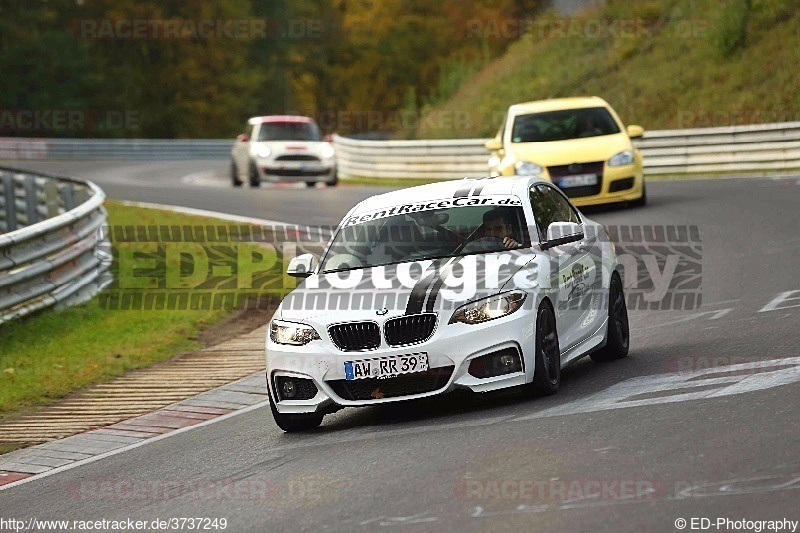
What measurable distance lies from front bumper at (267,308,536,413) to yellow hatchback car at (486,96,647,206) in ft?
39.8

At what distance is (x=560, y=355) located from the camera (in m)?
9.93

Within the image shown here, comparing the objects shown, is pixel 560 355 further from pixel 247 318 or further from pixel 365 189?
pixel 365 189

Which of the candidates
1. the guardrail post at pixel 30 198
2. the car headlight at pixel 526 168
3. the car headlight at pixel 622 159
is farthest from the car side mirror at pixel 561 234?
the guardrail post at pixel 30 198

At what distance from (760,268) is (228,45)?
7918 cm

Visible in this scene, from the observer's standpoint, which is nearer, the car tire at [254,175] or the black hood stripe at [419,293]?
the black hood stripe at [419,293]

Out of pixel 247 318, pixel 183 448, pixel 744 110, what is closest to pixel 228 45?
pixel 744 110

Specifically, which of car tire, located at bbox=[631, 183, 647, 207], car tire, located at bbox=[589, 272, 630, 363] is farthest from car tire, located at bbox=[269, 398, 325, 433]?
car tire, located at bbox=[631, 183, 647, 207]

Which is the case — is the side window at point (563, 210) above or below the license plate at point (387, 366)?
above

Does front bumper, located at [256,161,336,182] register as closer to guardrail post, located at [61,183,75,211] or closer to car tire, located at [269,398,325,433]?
guardrail post, located at [61,183,75,211]

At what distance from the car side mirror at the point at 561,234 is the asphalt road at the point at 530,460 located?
96 cm

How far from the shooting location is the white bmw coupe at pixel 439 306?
9.27 metres

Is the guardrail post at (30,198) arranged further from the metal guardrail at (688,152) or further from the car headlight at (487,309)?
the car headlight at (487,309)

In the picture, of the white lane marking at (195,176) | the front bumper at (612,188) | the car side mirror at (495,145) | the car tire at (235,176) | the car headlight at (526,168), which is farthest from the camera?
the white lane marking at (195,176)

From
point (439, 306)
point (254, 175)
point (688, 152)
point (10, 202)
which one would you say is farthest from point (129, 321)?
point (254, 175)
